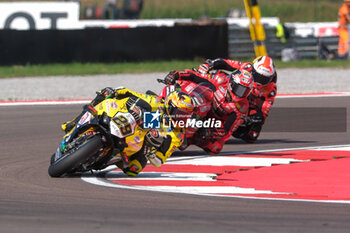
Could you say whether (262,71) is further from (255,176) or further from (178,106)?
→ (178,106)

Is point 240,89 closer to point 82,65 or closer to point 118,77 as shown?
point 118,77

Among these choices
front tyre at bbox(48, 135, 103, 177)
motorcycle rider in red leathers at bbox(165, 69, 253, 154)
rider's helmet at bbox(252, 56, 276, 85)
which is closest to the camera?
front tyre at bbox(48, 135, 103, 177)

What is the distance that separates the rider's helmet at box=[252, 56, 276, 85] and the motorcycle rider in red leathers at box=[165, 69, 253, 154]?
0.43 meters

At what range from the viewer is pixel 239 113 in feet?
35.3

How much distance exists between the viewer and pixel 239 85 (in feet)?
34.3

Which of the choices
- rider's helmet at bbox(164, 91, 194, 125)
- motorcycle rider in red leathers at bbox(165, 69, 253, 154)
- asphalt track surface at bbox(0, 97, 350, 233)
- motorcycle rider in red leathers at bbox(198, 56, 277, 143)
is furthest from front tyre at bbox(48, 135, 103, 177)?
motorcycle rider in red leathers at bbox(198, 56, 277, 143)

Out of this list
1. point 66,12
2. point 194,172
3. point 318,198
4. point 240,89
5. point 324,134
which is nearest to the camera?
point 318,198

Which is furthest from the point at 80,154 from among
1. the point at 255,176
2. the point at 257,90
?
the point at 257,90

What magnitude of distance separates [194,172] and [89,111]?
4.68 feet

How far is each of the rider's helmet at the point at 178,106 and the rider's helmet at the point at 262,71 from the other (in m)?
2.88

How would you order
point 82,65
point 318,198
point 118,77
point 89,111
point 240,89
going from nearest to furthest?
point 318,198 < point 89,111 < point 240,89 < point 118,77 < point 82,65

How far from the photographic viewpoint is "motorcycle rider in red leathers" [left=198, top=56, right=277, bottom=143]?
36.7ft

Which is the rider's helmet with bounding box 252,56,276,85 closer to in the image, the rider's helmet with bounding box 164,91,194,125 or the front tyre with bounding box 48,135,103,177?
the rider's helmet with bounding box 164,91,194,125

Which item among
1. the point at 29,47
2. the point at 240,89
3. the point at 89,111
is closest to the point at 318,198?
the point at 89,111
